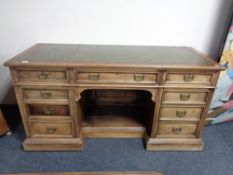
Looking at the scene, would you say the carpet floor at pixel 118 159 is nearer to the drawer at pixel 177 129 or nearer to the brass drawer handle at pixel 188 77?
the drawer at pixel 177 129

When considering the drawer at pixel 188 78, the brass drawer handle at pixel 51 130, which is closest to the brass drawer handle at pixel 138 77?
the drawer at pixel 188 78

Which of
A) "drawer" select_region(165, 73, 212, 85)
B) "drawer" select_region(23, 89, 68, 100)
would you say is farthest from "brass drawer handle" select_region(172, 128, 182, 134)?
"drawer" select_region(23, 89, 68, 100)

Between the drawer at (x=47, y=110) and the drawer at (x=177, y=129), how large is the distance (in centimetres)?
79

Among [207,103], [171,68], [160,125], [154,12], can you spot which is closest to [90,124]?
[160,125]

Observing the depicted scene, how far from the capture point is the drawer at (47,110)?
137 centimetres

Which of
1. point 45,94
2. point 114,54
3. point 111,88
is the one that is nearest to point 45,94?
point 45,94

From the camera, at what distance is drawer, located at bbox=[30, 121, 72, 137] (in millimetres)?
1448

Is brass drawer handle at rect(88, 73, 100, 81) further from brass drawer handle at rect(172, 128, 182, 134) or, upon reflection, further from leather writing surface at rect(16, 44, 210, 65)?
brass drawer handle at rect(172, 128, 182, 134)

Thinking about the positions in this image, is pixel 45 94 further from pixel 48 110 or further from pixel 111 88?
pixel 111 88

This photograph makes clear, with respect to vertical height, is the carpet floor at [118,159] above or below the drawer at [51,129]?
below

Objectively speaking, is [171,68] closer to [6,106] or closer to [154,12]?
[154,12]

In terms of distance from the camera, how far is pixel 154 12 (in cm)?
163

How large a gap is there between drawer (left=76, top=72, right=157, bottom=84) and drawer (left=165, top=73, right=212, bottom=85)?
11cm

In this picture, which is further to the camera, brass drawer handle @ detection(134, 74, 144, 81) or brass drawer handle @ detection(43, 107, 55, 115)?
brass drawer handle @ detection(43, 107, 55, 115)
